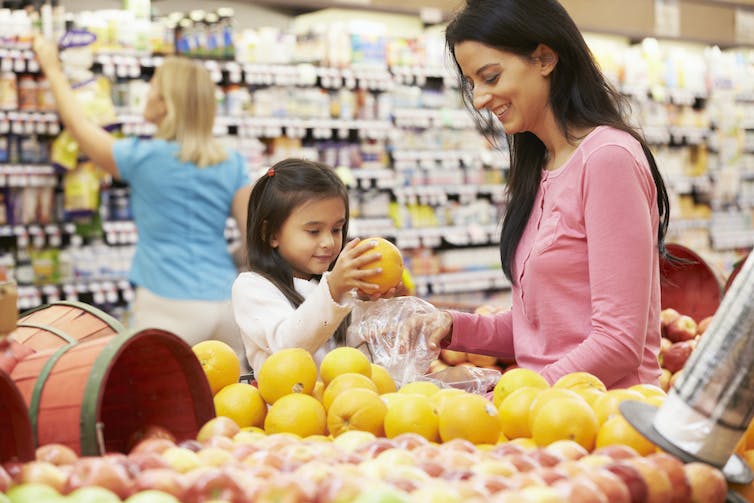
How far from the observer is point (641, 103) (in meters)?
8.87

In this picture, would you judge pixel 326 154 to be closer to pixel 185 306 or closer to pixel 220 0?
pixel 220 0

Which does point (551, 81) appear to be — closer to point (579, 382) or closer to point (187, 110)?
point (579, 382)

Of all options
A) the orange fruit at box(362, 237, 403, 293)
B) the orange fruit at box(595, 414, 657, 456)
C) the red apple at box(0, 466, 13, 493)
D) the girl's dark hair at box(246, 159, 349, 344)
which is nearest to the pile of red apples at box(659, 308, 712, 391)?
the girl's dark hair at box(246, 159, 349, 344)

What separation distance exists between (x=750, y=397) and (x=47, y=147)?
4.73 m

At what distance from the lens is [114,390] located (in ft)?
5.57

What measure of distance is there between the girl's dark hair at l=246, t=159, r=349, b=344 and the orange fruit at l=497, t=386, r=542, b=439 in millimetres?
921

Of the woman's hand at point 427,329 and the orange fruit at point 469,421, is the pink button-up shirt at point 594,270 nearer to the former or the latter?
the woman's hand at point 427,329

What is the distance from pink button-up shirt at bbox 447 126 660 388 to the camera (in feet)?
6.72

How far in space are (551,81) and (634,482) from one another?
1195mm

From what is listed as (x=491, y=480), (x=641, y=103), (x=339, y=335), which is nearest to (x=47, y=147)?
(x=339, y=335)

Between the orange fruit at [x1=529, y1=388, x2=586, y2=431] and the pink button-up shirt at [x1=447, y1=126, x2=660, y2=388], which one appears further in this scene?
the pink button-up shirt at [x1=447, y1=126, x2=660, y2=388]

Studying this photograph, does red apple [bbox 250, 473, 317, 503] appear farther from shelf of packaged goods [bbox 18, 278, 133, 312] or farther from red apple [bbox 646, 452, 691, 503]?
shelf of packaged goods [bbox 18, 278, 133, 312]

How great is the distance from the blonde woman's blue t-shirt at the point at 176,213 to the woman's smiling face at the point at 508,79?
246cm

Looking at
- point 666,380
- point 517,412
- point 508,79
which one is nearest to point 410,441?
point 517,412
